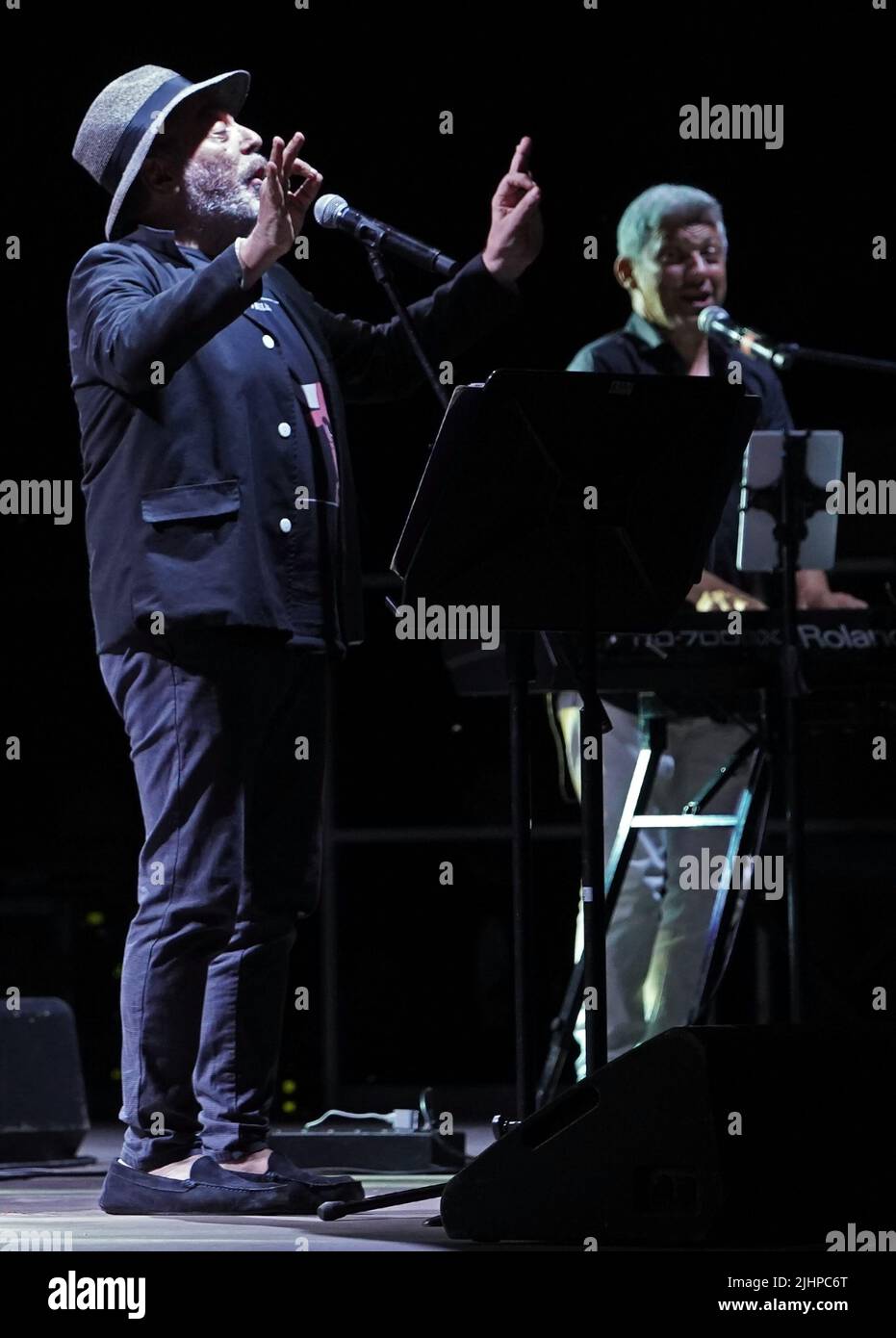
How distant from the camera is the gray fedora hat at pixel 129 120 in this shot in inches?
118

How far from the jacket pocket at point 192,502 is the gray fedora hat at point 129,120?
494 mm

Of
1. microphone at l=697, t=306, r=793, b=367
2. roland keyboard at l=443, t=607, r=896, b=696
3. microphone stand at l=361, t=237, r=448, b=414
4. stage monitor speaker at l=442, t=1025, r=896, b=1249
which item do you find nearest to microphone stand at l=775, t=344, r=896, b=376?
microphone at l=697, t=306, r=793, b=367

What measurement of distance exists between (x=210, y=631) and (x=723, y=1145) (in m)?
1.11

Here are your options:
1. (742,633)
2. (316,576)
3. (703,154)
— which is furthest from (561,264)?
(316,576)

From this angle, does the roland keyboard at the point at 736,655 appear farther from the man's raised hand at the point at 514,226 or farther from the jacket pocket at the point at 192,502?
the jacket pocket at the point at 192,502

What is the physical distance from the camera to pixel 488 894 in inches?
207

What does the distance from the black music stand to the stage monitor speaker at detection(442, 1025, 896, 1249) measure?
1.23ft

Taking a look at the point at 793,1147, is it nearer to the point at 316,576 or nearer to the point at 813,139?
the point at 316,576

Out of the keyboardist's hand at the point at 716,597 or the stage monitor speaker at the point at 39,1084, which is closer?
Result: the stage monitor speaker at the point at 39,1084

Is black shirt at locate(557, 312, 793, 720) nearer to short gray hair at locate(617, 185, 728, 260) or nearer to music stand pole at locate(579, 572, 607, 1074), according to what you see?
short gray hair at locate(617, 185, 728, 260)

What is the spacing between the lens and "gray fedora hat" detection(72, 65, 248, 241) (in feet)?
9.87

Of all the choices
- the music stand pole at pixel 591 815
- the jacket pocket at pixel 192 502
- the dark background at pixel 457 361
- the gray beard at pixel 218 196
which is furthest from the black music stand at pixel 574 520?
the dark background at pixel 457 361

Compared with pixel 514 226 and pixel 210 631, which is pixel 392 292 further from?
pixel 210 631
